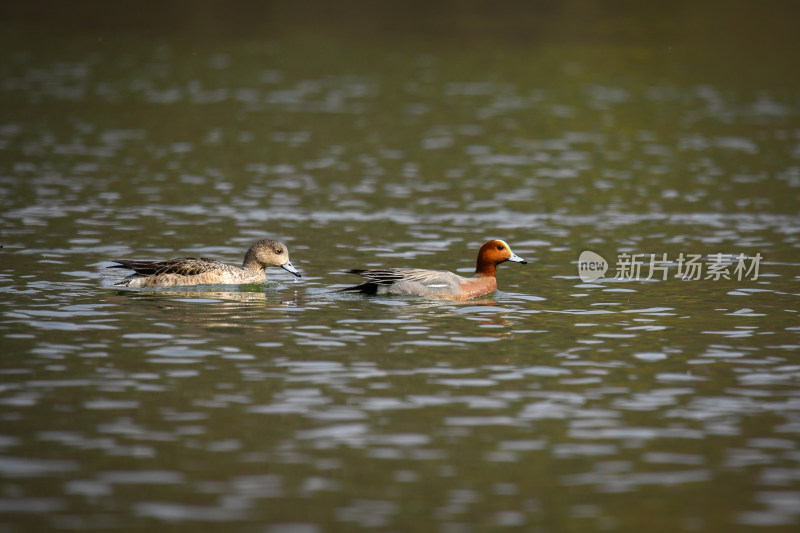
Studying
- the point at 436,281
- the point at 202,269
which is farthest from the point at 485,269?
the point at 202,269

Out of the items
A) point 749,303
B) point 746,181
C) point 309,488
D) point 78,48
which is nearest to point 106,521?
point 309,488

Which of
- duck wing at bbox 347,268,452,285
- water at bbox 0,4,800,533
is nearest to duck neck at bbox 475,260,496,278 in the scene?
water at bbox 0,4,800,533

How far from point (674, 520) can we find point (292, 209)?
16873 mm

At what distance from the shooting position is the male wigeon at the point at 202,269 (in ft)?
57.8

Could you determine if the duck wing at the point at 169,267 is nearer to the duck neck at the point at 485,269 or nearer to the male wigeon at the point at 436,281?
the male wigeon at the point at 436,281

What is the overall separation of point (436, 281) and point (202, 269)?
344 cm

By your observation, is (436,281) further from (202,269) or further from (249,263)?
(202,269)

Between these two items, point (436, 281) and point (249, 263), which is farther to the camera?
point (249, 263)

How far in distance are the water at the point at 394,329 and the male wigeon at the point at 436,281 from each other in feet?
1.11

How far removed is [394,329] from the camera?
50.1ft

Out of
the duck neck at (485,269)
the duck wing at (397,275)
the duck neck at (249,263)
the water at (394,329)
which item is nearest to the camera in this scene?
the water at (394,329)

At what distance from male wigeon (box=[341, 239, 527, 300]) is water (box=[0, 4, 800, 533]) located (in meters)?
0.34

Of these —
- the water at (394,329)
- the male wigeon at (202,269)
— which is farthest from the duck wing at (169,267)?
the water at (394,329)

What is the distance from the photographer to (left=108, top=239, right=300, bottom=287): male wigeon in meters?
17.6
